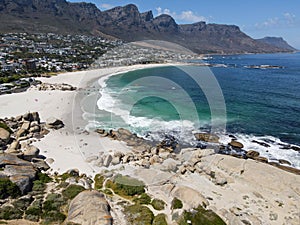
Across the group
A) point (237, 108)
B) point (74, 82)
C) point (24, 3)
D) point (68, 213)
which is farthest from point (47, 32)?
point (68, 213)

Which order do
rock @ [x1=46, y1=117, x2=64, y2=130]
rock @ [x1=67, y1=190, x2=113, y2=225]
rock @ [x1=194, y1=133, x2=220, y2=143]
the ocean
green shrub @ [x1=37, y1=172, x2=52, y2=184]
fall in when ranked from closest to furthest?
rock @ [x1=67, y1=190, x2=113, y2=225]
green shrub @ [x1=37, y1=172, x2=52, y2=184]
rock @ [x1=194, y1=133, x2=220, y2=143]
the ocean
rock @ [x1=46, y1=117, x2=64, y2=130]

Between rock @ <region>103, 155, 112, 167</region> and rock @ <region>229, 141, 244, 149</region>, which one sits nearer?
rock @ <region>103, 155, 112, 167</region>

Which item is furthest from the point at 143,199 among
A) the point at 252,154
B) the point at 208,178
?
the point at 252,154

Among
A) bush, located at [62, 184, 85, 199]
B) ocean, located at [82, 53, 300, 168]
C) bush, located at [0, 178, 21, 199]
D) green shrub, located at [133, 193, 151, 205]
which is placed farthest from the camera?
ocean, located at [82, 53, 300, 168]

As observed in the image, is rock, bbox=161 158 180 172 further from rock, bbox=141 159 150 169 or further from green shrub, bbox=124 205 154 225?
green shrub, bbox=124 205 154 225

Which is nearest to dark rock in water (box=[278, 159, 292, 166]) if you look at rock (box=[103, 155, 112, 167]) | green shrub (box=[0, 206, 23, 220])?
rock (box=[103, 155, 112, 167])

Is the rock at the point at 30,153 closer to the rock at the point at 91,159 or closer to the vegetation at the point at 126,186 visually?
the rock at the point at 91,159

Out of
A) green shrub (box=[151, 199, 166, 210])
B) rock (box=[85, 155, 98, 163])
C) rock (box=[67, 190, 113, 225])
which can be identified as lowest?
rock (box=[85, 155, 98, 163])
